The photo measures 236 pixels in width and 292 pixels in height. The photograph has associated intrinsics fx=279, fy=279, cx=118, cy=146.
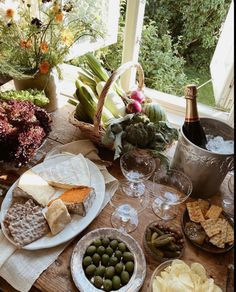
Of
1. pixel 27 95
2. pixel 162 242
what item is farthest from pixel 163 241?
pixel 27 95

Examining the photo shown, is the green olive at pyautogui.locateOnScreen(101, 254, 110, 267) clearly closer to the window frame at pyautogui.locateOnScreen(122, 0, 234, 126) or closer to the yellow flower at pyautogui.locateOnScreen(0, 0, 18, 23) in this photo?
the window frame at pyautogui.locateOnScreen(122, 0, 234, 126)

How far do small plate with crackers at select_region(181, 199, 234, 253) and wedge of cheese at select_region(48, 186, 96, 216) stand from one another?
10.3 inches

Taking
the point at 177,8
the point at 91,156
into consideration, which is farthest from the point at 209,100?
the point at 91,156

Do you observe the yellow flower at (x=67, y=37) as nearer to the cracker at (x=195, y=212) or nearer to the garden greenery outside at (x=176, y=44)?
the garden greenery outside at (x=176, y=44)

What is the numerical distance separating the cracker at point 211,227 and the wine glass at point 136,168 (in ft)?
0.69

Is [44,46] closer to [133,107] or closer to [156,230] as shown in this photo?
[133,107]

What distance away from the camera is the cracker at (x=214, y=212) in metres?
0.76

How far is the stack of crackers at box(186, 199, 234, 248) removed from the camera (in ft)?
2.33

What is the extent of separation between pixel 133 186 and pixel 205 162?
0.80 ft

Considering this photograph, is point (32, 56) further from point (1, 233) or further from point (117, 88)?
point (1, 233)

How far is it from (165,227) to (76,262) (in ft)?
0.80

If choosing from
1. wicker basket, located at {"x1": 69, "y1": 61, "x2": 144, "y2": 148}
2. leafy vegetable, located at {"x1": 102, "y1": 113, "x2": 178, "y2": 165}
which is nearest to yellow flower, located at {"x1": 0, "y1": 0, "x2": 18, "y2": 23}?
wicker basket, located at {"x1": 69, "y1": 61, "x2": 144, "y2": 148}

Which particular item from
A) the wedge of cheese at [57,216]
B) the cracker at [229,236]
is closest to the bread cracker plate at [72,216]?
the wedge of cheese at [57,216]

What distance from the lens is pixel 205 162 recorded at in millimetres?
754
